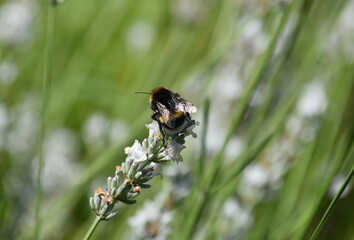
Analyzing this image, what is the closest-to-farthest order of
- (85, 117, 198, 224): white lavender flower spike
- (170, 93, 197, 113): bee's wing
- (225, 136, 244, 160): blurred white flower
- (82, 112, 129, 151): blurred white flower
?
(85, 117, 198, 224): white lavender flower spike, (170, 93, 197, 113): bee's wing, (225, 136, 244, 160): blurred white flower, (82, 112, 129, 151): blurred white flower

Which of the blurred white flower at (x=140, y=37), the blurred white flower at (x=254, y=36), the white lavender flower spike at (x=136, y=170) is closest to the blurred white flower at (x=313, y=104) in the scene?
the blurred white flower at (x=254, y=36)

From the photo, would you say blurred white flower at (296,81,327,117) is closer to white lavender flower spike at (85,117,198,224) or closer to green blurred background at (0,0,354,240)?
green blurred background at (0,0,354,240)

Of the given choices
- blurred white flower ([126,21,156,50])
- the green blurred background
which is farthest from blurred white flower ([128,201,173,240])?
blurred white flower ([126,21,156,50])

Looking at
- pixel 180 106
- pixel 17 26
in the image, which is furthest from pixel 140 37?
pixel 180 106

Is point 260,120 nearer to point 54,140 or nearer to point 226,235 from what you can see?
point 226,235

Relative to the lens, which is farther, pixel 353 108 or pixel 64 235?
pixel 353 108

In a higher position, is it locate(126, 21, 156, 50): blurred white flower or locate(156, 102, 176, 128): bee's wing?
locate(126, 21, 156, 50): blurred white flower

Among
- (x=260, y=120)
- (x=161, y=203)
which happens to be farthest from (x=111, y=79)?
(x=161, y=203)
